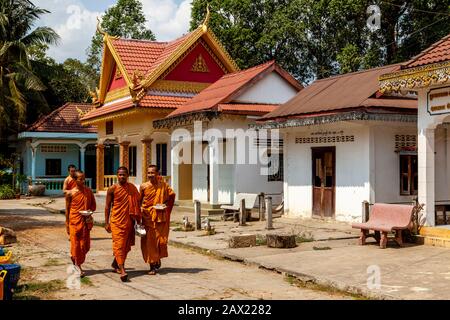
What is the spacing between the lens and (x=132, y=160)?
1084 inches

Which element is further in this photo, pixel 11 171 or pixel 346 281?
pixel 11 171

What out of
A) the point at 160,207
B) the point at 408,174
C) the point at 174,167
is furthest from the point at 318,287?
the point at 174,167

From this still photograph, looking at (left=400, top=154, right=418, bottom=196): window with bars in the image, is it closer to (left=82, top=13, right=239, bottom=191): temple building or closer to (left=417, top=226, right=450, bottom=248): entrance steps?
(left=417, top=226, right=450, bottom=248): entrance steps

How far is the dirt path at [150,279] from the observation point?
795 centimetres

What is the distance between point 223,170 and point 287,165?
275 centimetres

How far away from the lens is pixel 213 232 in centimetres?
1495

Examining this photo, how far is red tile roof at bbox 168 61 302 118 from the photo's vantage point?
790 inches

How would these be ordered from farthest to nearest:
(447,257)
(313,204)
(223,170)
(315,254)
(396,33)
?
(396,33) → (223,170) → (313,204) → (315,254) → (447,257)

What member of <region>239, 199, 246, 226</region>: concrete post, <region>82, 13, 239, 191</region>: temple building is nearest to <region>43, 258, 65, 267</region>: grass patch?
<region>239, 199, 246, 226</region>: concrete post

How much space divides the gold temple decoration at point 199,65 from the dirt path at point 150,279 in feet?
41.1

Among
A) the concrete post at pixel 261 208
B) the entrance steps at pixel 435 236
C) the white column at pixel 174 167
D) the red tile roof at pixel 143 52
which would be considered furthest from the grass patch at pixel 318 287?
the red tile roof at pixel 143 52

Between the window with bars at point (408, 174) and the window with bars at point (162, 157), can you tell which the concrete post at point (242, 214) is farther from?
the window with bars at point (162, 157)
